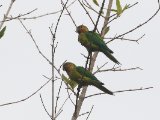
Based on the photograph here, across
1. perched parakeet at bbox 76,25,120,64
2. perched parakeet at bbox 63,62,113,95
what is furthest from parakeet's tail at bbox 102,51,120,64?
perched parakeet at bbox 63,62,113,95

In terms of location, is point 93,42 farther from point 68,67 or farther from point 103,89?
point 103,89

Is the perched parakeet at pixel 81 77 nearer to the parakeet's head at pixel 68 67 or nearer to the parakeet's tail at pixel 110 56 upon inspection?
the parakeet's head at pixel 68 67

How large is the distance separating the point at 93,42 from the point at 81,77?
0.47 meters

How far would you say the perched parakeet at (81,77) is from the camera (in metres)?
4.50

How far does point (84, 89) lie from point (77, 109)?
0.51 meters

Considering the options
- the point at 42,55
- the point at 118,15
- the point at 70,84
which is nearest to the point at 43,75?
the point at 42,55

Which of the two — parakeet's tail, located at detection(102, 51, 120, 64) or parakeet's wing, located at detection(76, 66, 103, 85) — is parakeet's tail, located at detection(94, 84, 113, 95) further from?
parakeet's tail, located at detection(102, 51, 120, 64)

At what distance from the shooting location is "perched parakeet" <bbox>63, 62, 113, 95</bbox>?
4501 millimetres

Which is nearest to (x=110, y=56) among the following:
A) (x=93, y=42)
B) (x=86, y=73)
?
(x=93, y=42)

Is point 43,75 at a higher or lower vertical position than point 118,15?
lower

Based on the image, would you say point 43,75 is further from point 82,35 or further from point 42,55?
point 82,35

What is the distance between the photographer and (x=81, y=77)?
4.59 m

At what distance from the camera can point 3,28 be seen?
11.9 feet

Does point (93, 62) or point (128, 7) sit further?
point (128, 7)
